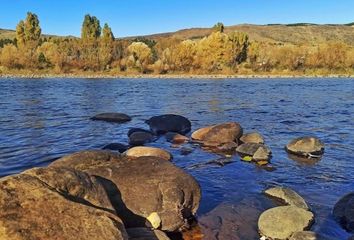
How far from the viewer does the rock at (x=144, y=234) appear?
6.39 meters

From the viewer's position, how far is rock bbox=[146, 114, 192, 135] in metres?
19.0

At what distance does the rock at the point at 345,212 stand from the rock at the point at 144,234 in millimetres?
3783

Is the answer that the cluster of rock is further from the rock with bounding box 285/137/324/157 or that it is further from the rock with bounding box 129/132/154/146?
the rock with bounding box 129/132/154/146

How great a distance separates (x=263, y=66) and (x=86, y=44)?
1870 inches

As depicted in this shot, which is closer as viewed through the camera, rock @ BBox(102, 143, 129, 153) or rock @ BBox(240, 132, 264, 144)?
rock @ BBox(102, 143, 129, 153)

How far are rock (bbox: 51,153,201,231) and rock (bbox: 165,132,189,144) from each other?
25.7ft

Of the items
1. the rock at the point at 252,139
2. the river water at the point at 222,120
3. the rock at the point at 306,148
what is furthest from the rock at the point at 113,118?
the rock at the point at 306,148

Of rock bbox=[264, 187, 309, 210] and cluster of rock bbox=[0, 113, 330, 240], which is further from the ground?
cluster of rock bbox=[0, 113, 330, 240]

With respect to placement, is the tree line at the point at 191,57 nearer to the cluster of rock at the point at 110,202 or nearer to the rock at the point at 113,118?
the rock at the point at 113,118

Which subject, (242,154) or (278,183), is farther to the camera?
(242,154)

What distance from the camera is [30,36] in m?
116

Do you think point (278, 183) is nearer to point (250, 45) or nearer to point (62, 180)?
point (62, 180)

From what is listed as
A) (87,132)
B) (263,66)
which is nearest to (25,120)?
(87,132)

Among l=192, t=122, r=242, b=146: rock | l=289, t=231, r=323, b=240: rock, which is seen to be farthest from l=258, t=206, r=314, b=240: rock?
l=192, t=122, r=242, b=146: rock
